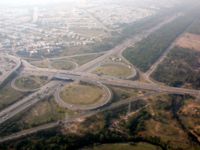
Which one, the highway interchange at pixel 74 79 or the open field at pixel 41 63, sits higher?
the highway interchange at pixel 74 79

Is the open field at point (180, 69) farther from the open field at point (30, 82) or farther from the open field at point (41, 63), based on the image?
the open field at point (41, 63)

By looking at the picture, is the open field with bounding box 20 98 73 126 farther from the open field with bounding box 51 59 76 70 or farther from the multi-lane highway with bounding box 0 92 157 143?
the open field with bounding box 51 59 76 70

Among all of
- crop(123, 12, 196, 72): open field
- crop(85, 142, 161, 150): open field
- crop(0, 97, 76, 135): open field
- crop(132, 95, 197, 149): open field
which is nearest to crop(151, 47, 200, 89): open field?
crop(123, 12, 196, 72): open field

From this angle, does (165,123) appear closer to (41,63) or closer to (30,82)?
(30,82)

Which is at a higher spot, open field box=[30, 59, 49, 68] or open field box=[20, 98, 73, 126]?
open field box=[20, 98, 73, 126]

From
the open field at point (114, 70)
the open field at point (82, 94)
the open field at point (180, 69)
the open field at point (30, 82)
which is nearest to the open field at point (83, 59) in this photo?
the open field at point (114, 70)

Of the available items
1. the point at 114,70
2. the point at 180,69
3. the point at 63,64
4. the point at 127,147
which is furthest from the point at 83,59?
the point at 127,147
